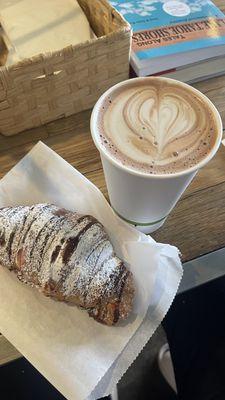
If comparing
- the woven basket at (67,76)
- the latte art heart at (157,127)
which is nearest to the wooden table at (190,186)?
the woven basket at (67,76)

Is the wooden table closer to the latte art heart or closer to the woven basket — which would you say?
the woven basket

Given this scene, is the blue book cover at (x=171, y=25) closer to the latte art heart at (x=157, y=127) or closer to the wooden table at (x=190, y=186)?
the wooden table at (x=190, y=186)

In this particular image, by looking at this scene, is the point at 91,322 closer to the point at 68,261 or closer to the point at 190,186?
the point at 68,261

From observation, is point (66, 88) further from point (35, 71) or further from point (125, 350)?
point (125, 350)

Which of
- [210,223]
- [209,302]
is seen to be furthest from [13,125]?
[209,302]

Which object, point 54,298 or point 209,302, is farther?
point 209,302

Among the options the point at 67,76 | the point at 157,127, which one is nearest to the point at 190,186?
the point at 157,127
